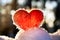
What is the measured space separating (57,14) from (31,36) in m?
1.62

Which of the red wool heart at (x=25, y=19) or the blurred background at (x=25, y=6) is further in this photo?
the blurred background at (x=25, y=6)

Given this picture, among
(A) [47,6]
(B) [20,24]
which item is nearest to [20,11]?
(B) [20,24]

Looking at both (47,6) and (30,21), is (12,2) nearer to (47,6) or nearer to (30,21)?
(47,6)

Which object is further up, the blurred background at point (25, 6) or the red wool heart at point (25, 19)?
the red wool heart at point (25, 19)

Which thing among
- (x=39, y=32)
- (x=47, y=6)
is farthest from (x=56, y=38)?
(x=47, y=6)

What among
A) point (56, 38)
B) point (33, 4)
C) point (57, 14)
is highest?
point (56, 38)

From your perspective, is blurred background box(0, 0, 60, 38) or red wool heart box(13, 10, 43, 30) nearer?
red wool heart box(13, 10, 43, 30)

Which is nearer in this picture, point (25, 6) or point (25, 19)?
point (25, 19)

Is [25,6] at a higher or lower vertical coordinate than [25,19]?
lower

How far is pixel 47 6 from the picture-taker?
1878 mm

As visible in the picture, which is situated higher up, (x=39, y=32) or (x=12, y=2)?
(x=39, y=32)

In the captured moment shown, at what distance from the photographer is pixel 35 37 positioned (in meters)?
0.36

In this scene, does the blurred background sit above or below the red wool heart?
below

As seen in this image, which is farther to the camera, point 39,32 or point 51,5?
point 51,5
